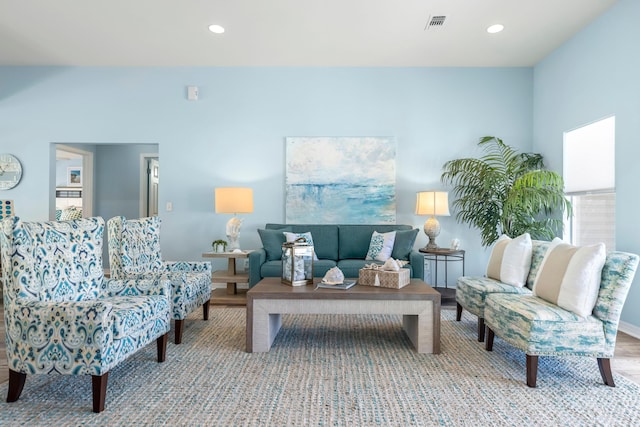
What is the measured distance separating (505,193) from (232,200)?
10.2ft

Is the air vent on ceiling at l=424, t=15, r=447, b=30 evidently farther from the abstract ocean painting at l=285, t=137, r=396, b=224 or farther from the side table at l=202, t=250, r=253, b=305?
the side table at l=202, t=250, r=253, b=305

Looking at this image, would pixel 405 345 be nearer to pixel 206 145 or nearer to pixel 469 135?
pixel 469 135

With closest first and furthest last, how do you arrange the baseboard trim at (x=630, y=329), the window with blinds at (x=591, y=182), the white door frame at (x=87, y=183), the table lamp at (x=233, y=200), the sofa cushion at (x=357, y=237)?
the baseboard trim at (x=630, y=329) → the window with blinds at (x=591, y=182) → the table lamp at (x=233, y=200) → the sofa cushion at (x=357, y=237) → the white door frame at (x=87, y=183)

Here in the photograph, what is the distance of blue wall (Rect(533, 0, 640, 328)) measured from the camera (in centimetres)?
313

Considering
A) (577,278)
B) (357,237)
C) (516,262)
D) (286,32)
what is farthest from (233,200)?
(577,278)

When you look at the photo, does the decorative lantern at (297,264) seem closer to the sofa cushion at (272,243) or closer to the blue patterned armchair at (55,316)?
the blue patterned armchair at (55,316)

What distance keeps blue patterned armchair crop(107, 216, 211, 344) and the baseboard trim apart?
3.59m

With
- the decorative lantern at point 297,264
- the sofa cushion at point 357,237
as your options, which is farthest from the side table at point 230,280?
the decorative lantern at point 297,264

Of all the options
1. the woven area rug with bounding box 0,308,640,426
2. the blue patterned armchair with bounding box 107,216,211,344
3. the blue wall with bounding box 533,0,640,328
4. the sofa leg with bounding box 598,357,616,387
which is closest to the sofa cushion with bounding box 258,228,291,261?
the blue patterned armchair with bounding box 107,216,211,344

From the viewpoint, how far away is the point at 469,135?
4863 millimetres

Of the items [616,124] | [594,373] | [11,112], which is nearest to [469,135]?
[616,124]

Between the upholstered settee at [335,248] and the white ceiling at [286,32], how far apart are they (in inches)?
80.3

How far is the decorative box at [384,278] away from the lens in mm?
2738

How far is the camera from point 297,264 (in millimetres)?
2865
